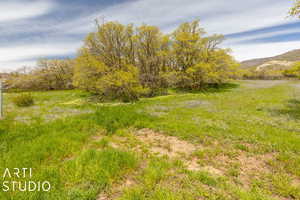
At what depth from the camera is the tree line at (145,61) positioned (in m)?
18.6

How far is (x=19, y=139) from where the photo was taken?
550cm

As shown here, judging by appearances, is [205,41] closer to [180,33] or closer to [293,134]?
[180,33]

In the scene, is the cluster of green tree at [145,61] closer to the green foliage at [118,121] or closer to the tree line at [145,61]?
the tree line at [145,61]

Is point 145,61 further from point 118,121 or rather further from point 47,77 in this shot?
point 47,77

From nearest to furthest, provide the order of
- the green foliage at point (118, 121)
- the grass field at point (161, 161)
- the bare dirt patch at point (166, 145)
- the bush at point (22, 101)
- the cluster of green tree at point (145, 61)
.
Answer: the grass field at point (161, 161), the bare dirt patch at point (166, 145), the green foliage at point (118, 121), the bush at point (22, 101), the cluster of green tree at point (145, 61)

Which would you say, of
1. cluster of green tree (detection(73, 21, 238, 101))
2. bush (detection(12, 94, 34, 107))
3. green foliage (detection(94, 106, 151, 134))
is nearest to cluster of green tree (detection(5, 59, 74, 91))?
cluster of green tree (detection(73, 21, 238, 101))

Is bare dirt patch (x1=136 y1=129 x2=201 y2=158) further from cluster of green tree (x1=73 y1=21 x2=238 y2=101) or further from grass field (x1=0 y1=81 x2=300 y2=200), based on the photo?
cluster of green tree (x1=73 y1=21 x2=238 y2=101)

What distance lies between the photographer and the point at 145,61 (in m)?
23.6

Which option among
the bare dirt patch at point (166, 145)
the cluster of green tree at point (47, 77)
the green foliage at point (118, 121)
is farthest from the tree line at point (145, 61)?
the cluster of green tree at point (47, 77)

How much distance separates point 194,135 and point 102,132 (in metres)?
4.62

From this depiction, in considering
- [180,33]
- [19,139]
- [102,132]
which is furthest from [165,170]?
[180,33]

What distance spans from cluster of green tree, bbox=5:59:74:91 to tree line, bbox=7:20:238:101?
16.5m

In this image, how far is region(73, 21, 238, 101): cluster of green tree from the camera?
18.6m

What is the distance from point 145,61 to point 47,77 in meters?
33.6
